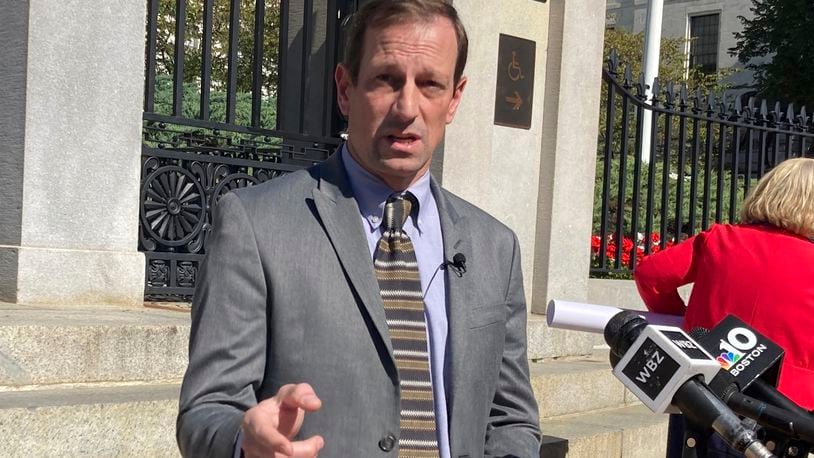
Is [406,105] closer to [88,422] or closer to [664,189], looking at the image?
[88,422]

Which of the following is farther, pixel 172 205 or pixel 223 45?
pixel 223 45

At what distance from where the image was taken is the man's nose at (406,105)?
227 cm

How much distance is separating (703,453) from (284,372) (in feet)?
3.91

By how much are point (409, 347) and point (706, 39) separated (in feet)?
144

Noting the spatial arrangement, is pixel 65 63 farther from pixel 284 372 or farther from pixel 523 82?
pixel 284 372

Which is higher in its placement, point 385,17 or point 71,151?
point 385,17

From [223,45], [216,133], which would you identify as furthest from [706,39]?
[216,133]

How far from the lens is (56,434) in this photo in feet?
13.6

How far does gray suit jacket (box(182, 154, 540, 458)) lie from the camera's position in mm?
2094

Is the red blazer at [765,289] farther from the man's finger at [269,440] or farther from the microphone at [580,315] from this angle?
the man's finger at [269,440]

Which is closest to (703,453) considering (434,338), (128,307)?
(434,338)

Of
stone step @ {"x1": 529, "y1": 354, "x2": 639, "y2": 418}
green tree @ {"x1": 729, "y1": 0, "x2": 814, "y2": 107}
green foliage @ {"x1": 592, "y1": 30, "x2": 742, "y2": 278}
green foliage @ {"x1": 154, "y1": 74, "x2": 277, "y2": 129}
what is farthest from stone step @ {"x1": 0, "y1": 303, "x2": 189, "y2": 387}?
A: green tree @ {"x1": 729, "y1": 0, "x2": 814, "y2": 107}

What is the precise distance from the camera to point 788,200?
14.1 ft

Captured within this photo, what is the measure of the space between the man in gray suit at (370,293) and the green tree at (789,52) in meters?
34.2
